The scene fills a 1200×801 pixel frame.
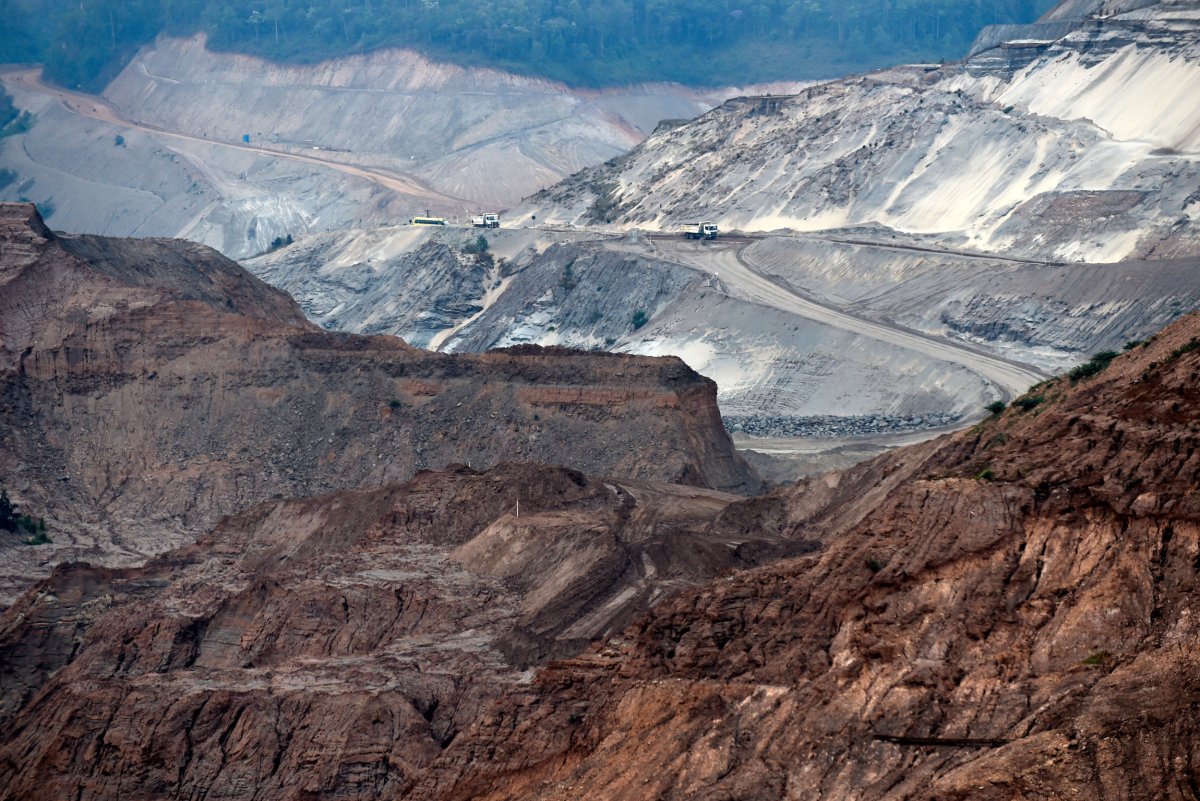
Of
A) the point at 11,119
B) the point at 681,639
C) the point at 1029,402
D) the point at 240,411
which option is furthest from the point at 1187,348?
the point at 11,119

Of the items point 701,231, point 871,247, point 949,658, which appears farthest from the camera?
point 701,231

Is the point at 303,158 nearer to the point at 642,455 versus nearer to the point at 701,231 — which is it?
the point at 701,231

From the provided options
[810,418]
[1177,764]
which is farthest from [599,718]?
[810,418]

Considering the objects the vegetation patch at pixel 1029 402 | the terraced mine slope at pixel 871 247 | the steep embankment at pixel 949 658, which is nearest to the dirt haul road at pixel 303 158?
the terraced mine slope at pixel 871 247

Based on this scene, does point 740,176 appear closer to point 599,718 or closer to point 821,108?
point 821,108

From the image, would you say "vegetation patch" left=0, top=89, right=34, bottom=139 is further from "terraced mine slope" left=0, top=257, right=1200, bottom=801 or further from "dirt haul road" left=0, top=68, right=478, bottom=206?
"terraced mine slope" left=0, top=257, right=1200, bottom=801

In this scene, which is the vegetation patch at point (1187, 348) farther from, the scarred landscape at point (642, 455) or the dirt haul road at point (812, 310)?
the dirt haul road at point (812, 310)
